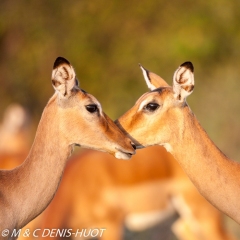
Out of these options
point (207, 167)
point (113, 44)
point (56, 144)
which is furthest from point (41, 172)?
point (113, 44)

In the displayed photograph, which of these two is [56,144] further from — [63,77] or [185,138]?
[185,138]

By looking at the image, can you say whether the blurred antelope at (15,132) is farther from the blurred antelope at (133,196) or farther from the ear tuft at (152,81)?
the ear tuft at (152,81)

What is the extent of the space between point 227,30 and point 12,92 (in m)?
4.91

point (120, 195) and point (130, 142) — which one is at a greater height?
point (130, 142)

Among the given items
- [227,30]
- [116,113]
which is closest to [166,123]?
[116,113]

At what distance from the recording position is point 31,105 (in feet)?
63.0

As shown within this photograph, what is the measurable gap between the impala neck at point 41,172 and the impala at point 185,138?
2.11ft

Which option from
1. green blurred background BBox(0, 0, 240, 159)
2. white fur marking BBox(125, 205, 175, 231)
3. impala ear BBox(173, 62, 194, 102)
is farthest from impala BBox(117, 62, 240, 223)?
green blurred background BBox(0, 0, 240, 159)

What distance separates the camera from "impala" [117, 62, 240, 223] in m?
6.26

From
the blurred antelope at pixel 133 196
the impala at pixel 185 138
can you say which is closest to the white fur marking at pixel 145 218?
the blurred antelope at pixel 133 196

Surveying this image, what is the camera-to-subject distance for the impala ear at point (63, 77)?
239 inches

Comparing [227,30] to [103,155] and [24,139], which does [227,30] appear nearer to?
[24,139]

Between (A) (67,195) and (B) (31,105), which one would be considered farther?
(B) (31,105)

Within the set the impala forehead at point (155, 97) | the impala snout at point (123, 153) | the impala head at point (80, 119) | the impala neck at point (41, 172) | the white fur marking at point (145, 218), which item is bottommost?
the white fur marking at point (145, 218)
